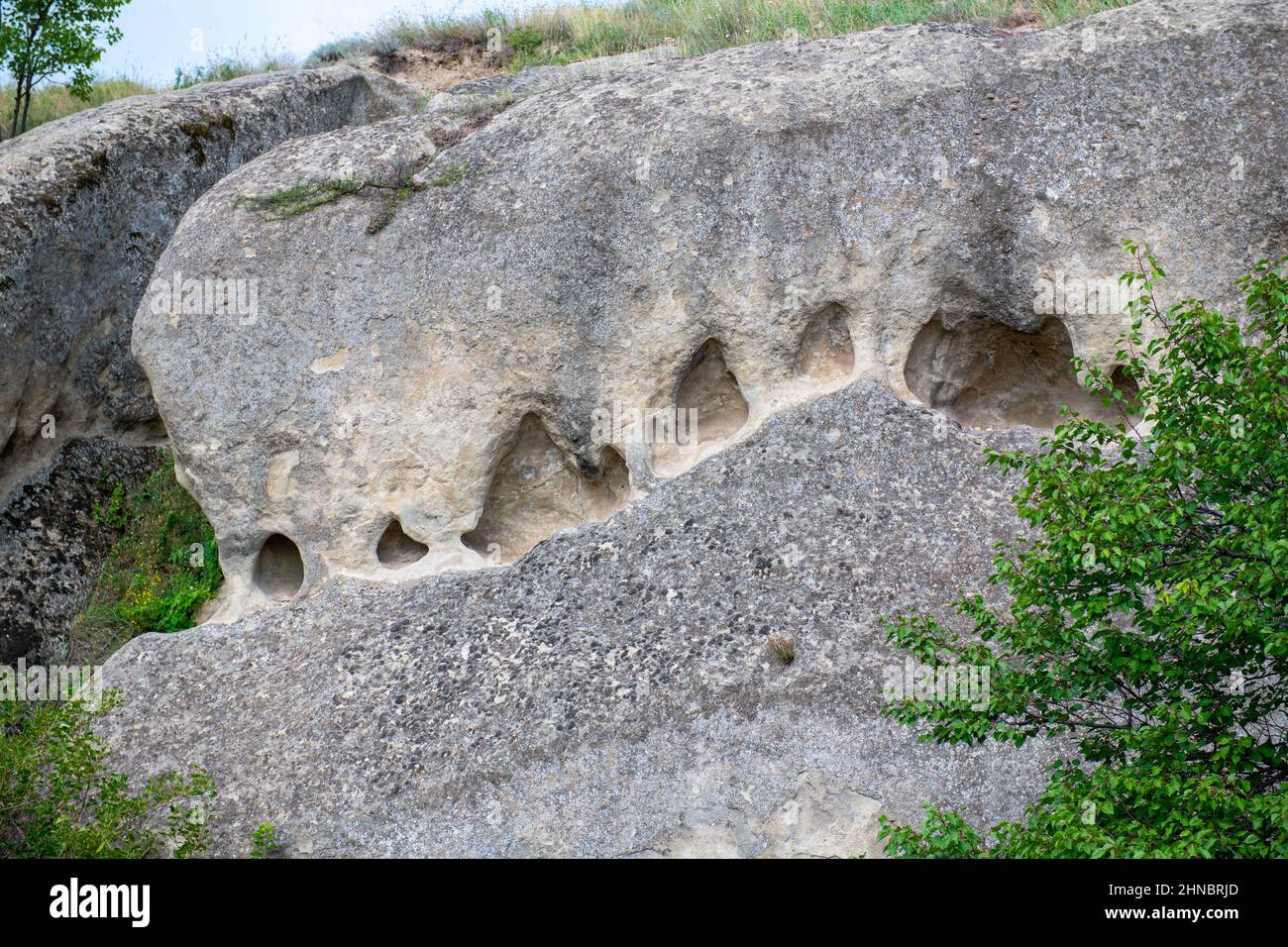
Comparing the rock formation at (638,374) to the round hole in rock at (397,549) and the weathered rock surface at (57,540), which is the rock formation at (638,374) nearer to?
the round hole in rock at (397,549)

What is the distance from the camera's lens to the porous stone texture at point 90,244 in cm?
1587

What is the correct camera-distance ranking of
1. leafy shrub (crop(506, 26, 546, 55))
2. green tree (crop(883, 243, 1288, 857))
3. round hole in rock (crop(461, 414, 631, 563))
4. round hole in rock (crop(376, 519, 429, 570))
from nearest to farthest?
green tree (crop(883, 243, 1288, 857)) → round hole in rock (crop(376, 519, 429, 570)) → round hole in rock (crop(461, 414, 631, 563)) → leafy shrub (crop(506, 26, 546, 55))

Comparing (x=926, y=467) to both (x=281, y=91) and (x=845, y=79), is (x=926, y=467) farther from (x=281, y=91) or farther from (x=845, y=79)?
(x=281, y=91)

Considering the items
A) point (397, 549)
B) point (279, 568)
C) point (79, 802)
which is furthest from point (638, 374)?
point (79, 802)

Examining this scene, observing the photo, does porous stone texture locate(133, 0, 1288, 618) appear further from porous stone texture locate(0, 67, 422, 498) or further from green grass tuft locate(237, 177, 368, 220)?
porous stone texture locate(0, 67, 422, 498)

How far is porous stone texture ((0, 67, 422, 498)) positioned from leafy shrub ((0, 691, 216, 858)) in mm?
4761

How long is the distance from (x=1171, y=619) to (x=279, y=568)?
9.11 metres

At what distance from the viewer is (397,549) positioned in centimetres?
1448

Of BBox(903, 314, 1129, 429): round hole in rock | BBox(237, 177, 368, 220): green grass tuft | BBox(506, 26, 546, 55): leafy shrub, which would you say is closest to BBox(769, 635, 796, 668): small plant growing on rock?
BBox(903, 314, 1129, 429): round hole in rock

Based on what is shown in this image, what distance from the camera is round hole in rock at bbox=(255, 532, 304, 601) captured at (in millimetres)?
14727

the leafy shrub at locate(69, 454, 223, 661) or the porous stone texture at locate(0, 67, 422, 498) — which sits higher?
the porous stone texture at locate(0, 67, 422, 498)

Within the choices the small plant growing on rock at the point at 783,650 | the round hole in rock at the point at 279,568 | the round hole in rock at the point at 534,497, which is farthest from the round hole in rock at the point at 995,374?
the round hole in rock at the point at 279,568

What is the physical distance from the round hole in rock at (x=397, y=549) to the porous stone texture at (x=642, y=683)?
2.16 feet

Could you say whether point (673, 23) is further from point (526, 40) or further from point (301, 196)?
point (301, 196)
